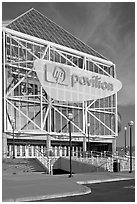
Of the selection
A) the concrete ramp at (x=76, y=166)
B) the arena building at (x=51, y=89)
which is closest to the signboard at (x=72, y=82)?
the arena building at (x=51, y=89)

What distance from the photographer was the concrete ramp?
31.9 meters

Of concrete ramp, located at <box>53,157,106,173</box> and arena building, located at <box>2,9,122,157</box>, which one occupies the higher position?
arena building, located at <box>2,9,122,157</box>

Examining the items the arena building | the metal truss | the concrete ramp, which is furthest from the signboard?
the concrete ramp

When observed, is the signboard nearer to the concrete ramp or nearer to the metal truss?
the metal truss

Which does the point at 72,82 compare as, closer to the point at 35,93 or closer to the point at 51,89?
the point at 51,89

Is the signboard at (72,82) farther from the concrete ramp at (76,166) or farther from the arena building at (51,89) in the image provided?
the concrete ramp at (76,166)

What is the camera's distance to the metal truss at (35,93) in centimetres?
4638

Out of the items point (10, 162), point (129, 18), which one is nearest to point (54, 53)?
point (10, 162)

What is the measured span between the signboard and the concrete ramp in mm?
12481

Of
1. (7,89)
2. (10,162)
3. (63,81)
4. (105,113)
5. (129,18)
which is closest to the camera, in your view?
(129,18)

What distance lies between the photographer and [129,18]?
54.6 ft

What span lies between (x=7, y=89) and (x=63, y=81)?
25.0ft

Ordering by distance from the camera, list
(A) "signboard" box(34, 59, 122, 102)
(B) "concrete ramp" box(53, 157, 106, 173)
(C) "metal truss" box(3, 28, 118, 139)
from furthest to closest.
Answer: (A) "signboard" box(34, 59, 122, 102) → (C) "metal truss" box(3, 28, 118, 139) → (B) "concrete ramp" box(53, 157, 106, 173)

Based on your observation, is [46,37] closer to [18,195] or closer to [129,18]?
[129,18]
